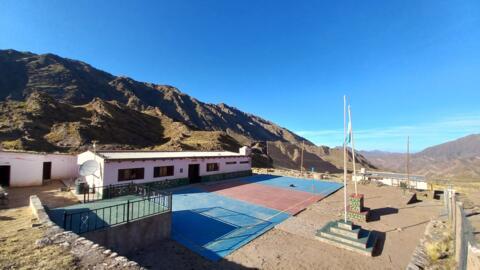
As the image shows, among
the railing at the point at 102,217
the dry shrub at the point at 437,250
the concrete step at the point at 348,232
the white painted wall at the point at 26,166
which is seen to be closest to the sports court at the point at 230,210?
the railing at the point at 102,217

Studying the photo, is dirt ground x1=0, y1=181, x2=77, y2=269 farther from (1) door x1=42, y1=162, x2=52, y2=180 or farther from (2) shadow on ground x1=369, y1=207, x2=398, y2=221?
(2) shadow on ground x1=369, y1=207, x2=398, y2=221

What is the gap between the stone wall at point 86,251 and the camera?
5.26m

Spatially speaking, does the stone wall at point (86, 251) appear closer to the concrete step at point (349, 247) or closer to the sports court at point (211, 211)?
the sports court at point (211, 211)

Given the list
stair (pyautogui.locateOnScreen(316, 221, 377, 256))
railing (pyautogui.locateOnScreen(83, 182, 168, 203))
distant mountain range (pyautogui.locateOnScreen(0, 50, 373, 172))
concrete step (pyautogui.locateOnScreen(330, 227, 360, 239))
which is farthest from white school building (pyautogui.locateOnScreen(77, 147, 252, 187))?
distant mountain range (pyautogui.locateOnScreen(0, 50, 373, 172))

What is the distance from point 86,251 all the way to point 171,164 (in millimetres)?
17375

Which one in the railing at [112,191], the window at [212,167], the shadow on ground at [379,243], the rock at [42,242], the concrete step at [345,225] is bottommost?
the shadow on ground at [379,243]

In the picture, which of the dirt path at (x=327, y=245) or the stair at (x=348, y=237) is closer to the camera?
the dirt path at (x=327, y=245)

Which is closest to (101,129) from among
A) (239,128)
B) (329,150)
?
(329,150)

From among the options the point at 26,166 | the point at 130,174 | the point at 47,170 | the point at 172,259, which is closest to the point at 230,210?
the point at 172,259

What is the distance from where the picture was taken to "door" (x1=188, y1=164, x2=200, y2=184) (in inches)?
996

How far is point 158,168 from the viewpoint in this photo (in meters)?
21.9

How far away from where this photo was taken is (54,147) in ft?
146

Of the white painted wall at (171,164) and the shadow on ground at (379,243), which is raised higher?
the white painted wall at (171,164)

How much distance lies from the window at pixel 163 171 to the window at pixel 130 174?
1.30m
